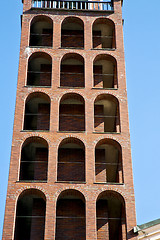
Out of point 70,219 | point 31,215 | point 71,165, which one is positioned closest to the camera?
point 70,219

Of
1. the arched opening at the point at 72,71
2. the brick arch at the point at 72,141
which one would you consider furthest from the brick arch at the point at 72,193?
the arched opening at the point at 72,71

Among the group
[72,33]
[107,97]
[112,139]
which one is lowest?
[112,139]

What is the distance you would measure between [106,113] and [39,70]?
18.8 ft

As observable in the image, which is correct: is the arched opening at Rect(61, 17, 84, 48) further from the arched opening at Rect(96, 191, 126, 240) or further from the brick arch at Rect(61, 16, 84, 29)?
the arched opening at Rect(96, 191, 126, 240)

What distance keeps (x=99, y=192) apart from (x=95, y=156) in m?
3.95

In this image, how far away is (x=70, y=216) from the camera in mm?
29375

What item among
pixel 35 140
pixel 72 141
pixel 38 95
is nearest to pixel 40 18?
pixel 38 95

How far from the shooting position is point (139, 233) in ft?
88.7

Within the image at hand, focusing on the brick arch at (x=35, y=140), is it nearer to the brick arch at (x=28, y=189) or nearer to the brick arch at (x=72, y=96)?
the brick arch at (x=28, y=189)

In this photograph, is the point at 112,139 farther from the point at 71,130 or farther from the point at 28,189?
the point at 28,189

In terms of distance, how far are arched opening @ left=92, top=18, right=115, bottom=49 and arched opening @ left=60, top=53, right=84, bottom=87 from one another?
2319 millimetres

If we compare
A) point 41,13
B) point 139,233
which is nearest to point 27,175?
point 139,233

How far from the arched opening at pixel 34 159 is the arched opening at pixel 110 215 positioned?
3.82 metres

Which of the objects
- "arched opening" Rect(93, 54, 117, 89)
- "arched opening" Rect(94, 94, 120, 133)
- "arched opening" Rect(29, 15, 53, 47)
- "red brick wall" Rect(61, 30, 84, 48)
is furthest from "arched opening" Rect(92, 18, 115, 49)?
"arched opening" Rect(94, 94, 120, 133)
